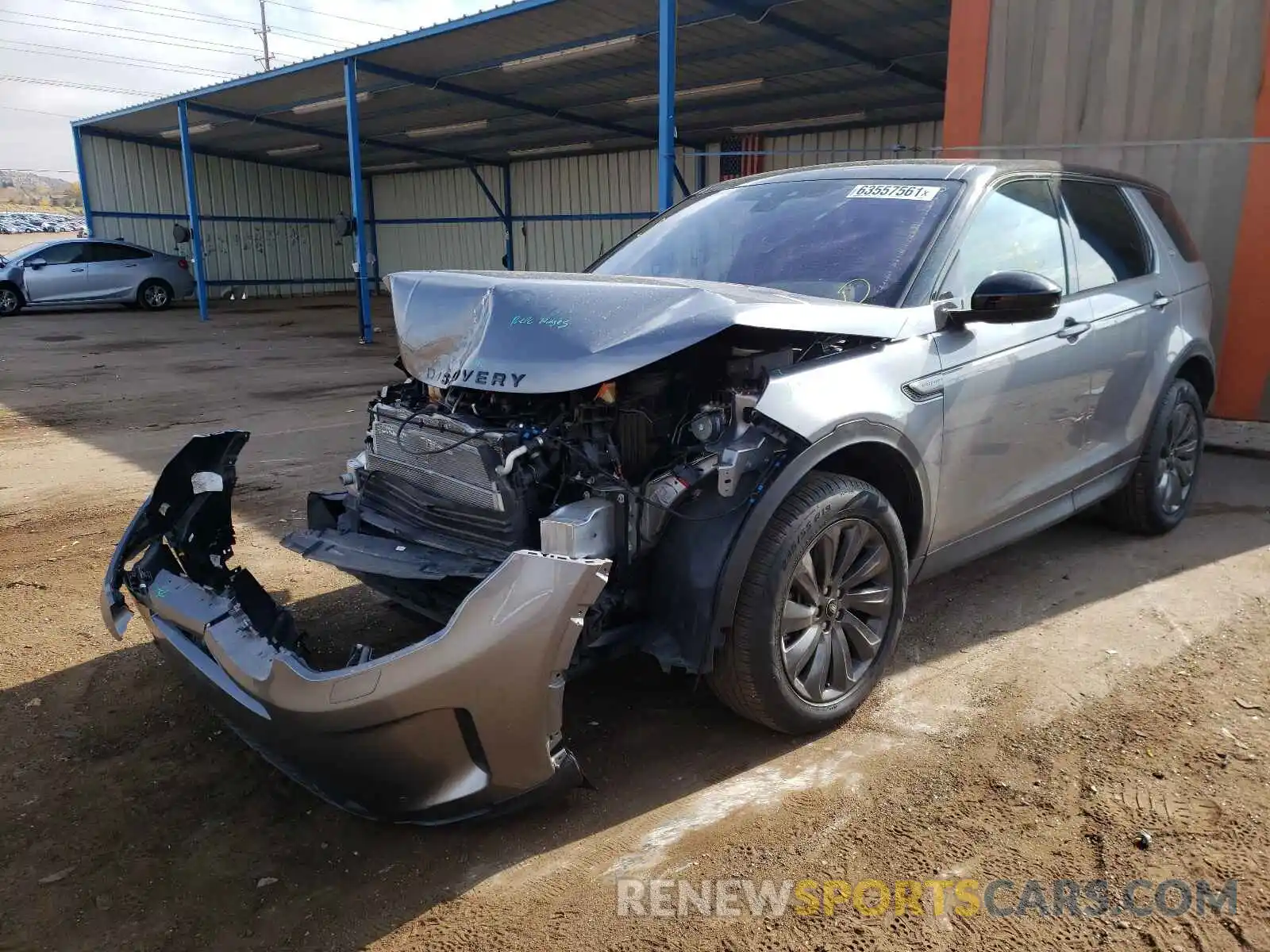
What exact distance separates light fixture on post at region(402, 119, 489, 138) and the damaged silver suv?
55.4ft

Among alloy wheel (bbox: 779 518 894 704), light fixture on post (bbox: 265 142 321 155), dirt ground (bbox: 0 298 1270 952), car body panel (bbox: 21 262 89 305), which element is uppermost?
light fixture on post (bbox: 265 142 321 155)

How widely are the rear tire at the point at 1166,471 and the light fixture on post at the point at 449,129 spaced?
54.1 ft

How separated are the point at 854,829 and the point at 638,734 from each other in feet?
2.68

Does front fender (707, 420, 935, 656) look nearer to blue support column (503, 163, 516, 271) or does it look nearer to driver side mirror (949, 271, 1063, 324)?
driver side mirror (949, 271, 1063, 324)

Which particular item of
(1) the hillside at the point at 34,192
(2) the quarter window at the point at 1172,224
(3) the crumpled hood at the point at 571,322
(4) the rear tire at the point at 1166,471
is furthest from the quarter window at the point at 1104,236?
(1) the hillside at the point at 34,192

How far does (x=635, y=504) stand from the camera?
2691 millimetres

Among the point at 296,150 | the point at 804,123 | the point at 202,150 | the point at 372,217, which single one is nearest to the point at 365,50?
the point at 804,123

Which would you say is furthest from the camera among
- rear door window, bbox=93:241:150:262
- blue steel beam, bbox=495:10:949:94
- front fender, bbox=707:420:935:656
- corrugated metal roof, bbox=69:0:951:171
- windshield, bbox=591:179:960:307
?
rear door window, bbox=93:241:150:262

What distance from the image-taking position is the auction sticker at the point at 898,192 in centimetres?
358

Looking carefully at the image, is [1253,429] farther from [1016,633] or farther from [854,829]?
[854,829]

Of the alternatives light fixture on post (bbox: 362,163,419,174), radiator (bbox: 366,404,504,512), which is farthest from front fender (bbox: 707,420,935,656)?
light fixture on post (bbox: 362,163,419,174)

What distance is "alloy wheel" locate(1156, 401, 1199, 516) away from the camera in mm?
4773

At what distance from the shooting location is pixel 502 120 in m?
18.7

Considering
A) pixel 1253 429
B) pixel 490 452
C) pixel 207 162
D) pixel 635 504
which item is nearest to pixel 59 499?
pixel 490 452
